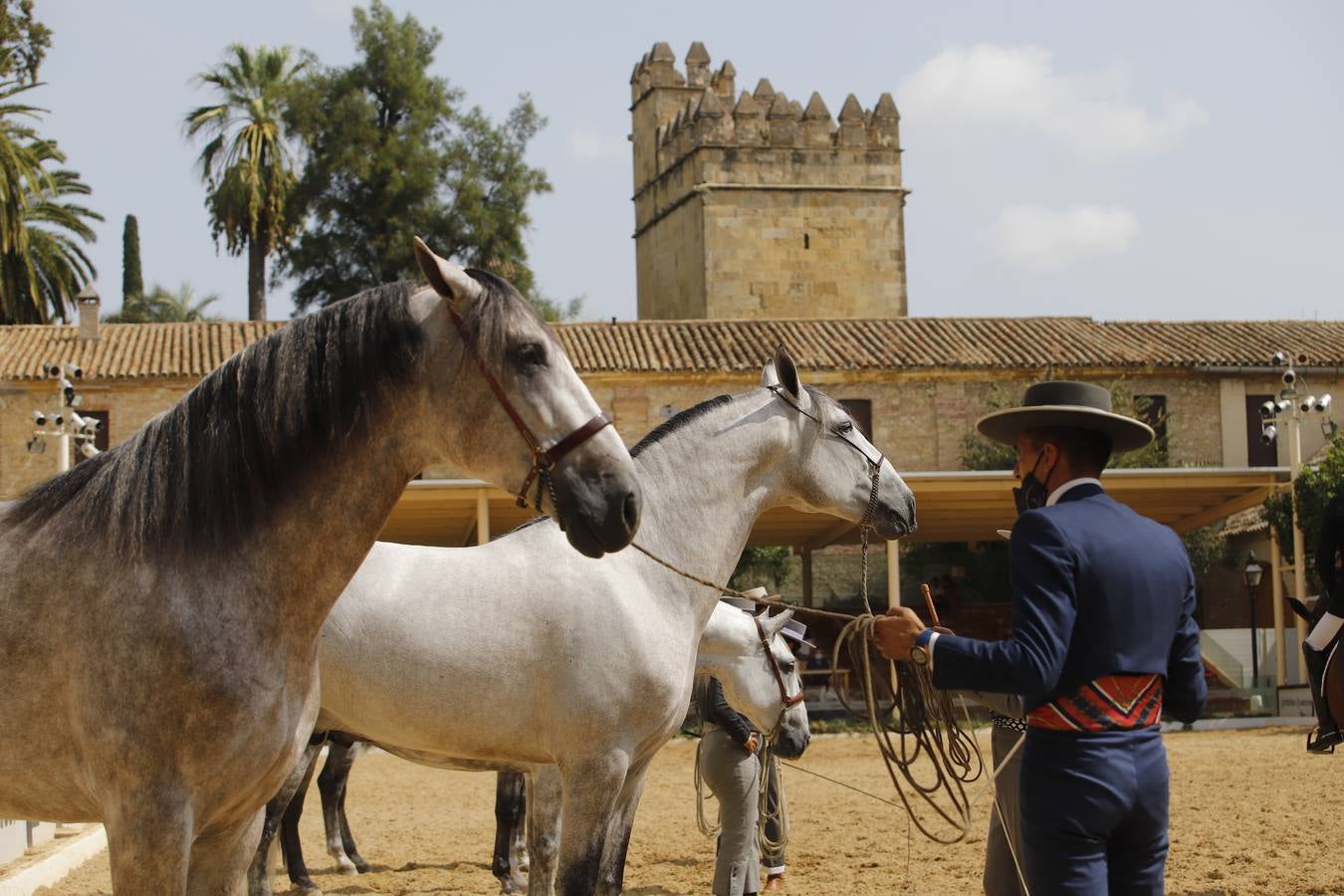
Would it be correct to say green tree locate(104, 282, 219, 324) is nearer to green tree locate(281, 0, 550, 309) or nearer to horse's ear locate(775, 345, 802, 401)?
green tree locate(281, 0, 550, 309)

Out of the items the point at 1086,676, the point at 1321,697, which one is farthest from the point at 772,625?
the point at 1086,676

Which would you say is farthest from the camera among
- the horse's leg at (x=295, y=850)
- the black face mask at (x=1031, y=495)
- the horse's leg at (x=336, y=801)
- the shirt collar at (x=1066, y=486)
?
the horse's leg at (x=336, y=801)

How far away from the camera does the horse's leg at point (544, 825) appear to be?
5715mm

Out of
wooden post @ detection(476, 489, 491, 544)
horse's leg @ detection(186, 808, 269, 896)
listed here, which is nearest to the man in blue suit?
horse's leg @ detection(186, 808, 269, 896)

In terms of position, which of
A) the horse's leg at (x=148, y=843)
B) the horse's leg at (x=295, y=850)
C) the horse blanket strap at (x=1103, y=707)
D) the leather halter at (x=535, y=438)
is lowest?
the horse's leg at (x=295, y=850)

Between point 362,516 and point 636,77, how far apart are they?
158 ft

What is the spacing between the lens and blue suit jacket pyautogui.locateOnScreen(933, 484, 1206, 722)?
326 centimetres

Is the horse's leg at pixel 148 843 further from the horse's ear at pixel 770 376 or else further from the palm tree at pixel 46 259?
the palm tree at pixel 46 259

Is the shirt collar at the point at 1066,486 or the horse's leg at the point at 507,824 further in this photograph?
the horse's leg at the point at 507,824

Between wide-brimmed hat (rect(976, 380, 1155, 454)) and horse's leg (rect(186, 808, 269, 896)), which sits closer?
horse's leg (rect(186, 808, 269, 896))

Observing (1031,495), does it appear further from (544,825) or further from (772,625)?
(772,625)

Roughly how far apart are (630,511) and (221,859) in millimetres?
1167

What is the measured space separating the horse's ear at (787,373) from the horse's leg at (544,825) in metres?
1.80

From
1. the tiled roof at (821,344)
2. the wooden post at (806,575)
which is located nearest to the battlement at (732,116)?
the tiled roof at (821,344)
